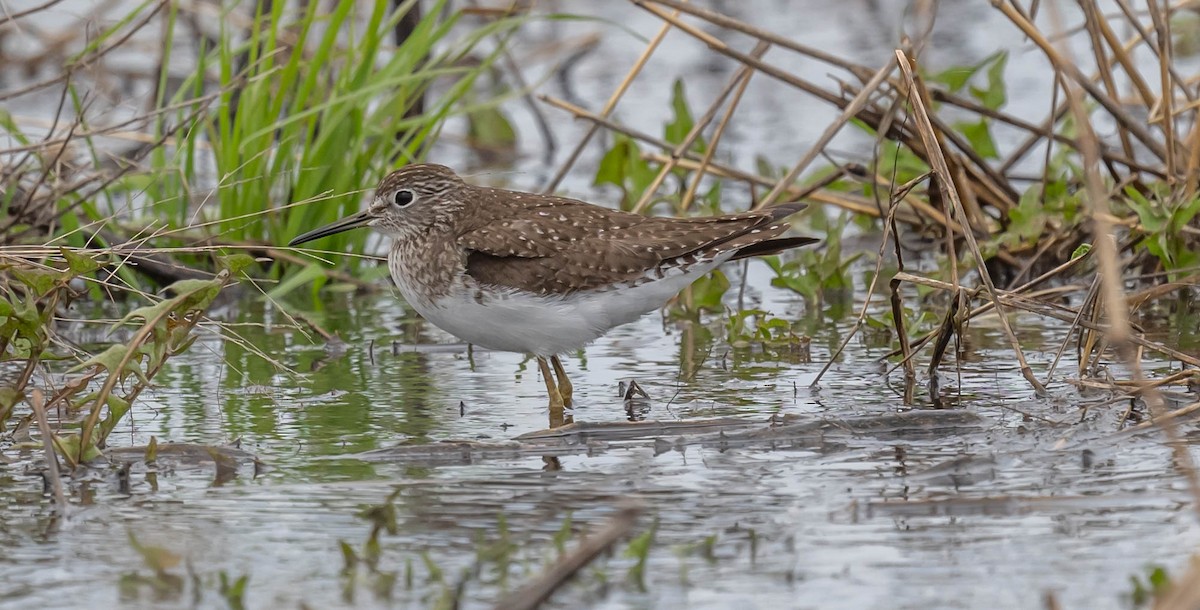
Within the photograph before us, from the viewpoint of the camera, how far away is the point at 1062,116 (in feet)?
28.5

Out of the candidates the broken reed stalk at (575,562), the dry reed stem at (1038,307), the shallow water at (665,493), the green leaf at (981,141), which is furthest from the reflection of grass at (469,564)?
the green leaf at (981,141)

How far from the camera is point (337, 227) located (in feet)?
22.9

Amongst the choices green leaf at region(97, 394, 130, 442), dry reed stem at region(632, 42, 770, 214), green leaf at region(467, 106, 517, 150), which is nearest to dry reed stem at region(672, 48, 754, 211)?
dry reed stem at region(632, 42, 770, 214)

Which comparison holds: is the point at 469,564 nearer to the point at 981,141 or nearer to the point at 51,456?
the point at 51,456

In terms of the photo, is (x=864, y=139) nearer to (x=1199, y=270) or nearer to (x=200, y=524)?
(x=1199, y=270)

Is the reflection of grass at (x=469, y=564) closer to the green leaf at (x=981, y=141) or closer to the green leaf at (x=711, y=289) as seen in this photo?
the green leaf at (x=711, y=289)

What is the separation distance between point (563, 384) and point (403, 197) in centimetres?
132

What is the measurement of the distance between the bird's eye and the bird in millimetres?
309

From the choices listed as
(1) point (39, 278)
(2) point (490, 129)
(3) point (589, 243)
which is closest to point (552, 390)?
(3) point (589, 243)

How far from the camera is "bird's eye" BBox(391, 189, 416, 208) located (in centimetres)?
696

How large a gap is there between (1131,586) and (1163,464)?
1.07m

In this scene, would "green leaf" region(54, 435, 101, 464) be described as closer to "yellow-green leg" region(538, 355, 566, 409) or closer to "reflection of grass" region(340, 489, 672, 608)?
"reflection of grass" region(340, 489, 672, 608)

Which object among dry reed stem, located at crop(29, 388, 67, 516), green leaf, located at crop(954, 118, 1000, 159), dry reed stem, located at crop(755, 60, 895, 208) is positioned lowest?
dry reed stem, located at crop(29, 388, 67, 516)

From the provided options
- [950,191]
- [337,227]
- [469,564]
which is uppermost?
[337,227]
